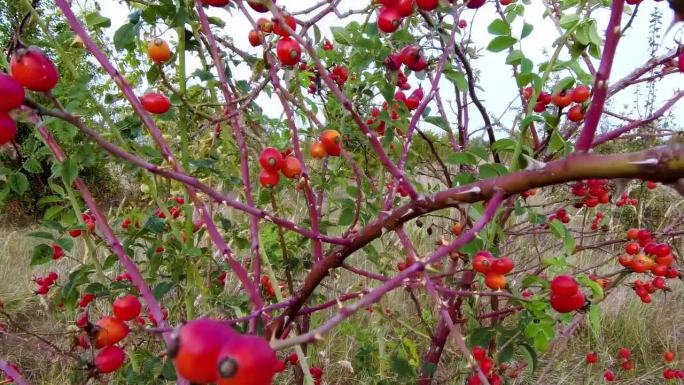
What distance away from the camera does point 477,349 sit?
1.68 meters

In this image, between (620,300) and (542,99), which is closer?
(542,99)

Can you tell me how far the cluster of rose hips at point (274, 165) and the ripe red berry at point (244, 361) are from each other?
2.34 ft

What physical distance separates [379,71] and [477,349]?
3.17ft

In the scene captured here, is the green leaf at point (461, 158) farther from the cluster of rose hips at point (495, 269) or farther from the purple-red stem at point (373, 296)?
the purple-red stem at point (373, 296)

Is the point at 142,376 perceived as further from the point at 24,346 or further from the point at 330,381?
the point at 24,346

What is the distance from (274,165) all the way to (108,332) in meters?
0.48

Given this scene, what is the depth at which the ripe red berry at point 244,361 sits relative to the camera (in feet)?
1.38

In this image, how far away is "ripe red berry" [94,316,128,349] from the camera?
2.58 feet

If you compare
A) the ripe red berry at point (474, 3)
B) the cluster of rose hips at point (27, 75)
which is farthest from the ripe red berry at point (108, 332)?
the ripe red berry at point (474, 3)

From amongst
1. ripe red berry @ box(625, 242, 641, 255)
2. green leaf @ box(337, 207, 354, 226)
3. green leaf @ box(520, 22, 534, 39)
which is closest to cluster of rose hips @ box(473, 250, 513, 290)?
green leaf @ box(337, 207, 354, 226)

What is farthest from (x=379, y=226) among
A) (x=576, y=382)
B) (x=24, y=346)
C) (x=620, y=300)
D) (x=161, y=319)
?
(x=620, y=300)

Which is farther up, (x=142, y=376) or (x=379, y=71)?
(x=379, y=71)

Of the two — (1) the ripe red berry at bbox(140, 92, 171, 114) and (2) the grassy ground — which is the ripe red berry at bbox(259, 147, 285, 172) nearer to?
(1) the ripe red berry at bbox(140, 92, 171, 114)

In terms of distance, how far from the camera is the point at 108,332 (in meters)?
0.80
